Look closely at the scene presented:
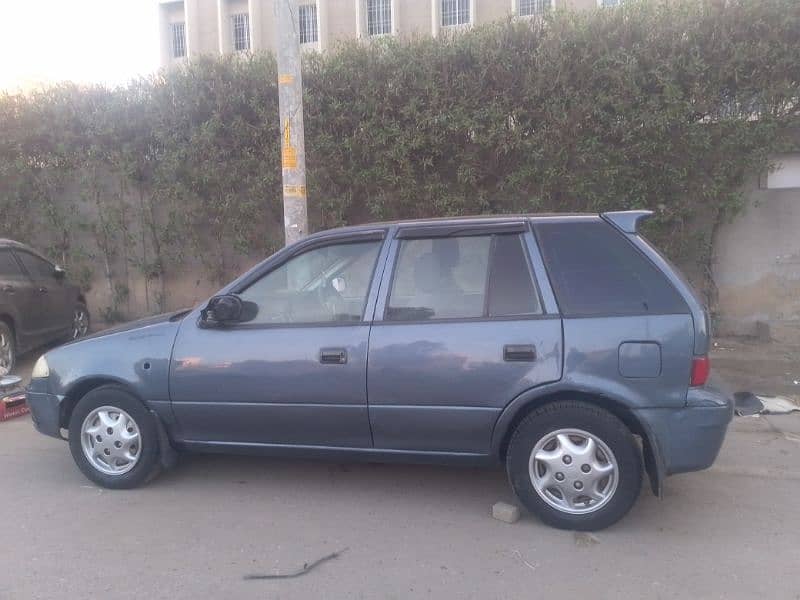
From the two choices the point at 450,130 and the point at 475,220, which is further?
the point at 450,130

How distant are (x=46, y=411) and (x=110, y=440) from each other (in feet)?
1.74

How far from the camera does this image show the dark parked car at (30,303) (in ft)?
25.2

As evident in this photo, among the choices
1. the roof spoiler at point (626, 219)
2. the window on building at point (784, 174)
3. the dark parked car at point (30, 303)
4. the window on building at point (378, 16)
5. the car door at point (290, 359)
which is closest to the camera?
the roof spoiler at point (626, 219)

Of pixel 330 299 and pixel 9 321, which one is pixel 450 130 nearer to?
pixel 330 299

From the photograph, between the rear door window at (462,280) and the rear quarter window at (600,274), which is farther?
the rear door window at (462,280)

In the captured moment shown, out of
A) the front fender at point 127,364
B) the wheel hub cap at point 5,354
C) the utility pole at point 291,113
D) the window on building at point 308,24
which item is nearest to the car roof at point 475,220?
the front fender at point 127,364

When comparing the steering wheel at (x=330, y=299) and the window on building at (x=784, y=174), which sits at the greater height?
the window on building at (x=784, y=174)

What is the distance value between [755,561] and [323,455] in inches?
94.7

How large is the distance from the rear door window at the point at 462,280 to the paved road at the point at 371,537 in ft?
4.06

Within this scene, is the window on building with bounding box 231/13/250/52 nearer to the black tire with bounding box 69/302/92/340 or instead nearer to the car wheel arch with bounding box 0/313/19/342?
the black tire with bounding box 69/302/92/340

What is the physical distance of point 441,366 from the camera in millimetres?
3865

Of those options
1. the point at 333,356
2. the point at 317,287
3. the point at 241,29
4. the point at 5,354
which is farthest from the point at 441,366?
the point at 241,29

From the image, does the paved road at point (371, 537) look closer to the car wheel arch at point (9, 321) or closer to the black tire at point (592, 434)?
the black tire at point (592, 434)

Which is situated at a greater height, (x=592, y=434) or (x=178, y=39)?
(x=178, y=39)
